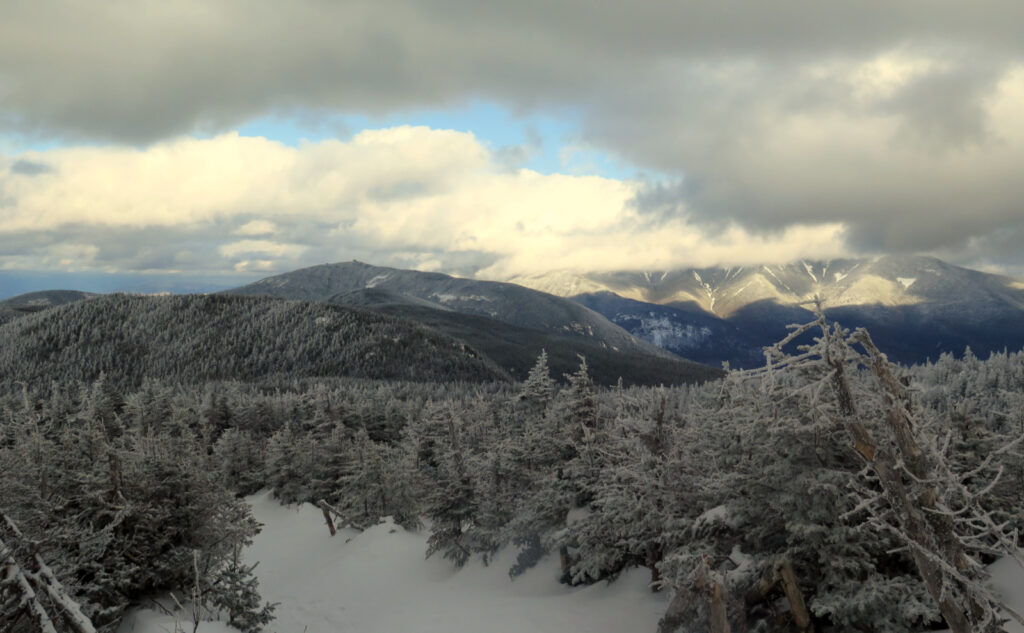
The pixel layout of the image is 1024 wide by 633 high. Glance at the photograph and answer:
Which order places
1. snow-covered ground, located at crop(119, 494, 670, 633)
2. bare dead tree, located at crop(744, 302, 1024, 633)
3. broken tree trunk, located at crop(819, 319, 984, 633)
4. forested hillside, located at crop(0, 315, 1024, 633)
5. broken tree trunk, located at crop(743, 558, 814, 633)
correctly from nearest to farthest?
bare dead tree, located at crop(744, 302, 1024, 633), broken tree trunk, located at crop(819, 319, 984, 633), forested hillside, located at crop(0, 315, 1024, 633), broken tree trunk, located at crop(743, 558, 814, 633), snow-covered ground, located at crop(119, 494, 670, 633)

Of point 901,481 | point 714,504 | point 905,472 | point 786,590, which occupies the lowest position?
point 786,590

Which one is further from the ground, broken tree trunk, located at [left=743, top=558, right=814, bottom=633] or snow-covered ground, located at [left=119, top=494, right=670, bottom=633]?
broken tree trunk, located at [left=743, top=558, right=814, bottom=633]

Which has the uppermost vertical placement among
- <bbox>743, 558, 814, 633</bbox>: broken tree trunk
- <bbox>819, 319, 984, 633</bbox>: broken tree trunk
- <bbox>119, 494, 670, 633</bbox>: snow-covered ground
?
<bbox>819, 319, 984, 633</bbox>: broken tree trunk

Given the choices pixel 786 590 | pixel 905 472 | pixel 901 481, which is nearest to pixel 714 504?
pixel 786 590

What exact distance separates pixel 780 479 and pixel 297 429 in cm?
6688

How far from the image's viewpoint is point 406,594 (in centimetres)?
3225

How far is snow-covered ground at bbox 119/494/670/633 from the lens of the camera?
23156 millimetres

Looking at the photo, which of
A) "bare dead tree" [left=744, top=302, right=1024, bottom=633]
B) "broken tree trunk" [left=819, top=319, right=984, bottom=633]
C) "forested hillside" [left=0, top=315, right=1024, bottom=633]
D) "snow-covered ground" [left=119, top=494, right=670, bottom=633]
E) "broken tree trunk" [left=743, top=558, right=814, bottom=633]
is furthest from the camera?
"snow-covered ground" [left=119, top=494, right=670, bottom=633]

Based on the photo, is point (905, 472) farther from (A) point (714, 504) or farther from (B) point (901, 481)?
(A) point (714, 504)

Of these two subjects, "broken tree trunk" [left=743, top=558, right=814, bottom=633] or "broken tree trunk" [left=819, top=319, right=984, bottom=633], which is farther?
"broken tree trunk" [left=743, top=558, right=814, bottom=633]

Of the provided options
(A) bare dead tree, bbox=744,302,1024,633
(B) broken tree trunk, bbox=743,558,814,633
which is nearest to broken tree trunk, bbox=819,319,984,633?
(A) bare dead tree, bbox=744,302,1024,633

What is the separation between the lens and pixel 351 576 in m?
35.8

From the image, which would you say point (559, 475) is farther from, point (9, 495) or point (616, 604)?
point (9, 495)

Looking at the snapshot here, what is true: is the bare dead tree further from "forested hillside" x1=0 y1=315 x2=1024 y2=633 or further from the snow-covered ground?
the snow-covered ground
